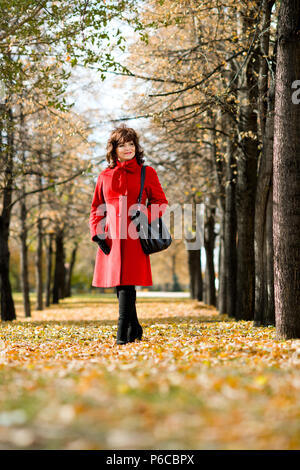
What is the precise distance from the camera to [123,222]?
6047mm

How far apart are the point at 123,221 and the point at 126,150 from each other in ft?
3.02

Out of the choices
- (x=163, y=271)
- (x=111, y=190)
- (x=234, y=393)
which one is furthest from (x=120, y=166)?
(x=163, y=271)

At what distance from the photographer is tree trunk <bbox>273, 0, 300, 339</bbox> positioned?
19.3ft

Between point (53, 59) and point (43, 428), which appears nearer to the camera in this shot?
point (43, 428)

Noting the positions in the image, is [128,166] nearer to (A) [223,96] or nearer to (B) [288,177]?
(B) [288,177]

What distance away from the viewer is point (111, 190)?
20.1 ft

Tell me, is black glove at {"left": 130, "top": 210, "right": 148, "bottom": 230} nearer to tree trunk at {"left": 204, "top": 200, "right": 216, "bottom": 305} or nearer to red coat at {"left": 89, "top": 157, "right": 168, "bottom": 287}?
red coat at {"left": 89, "top": 157, "right": 168, "bottom": 287}

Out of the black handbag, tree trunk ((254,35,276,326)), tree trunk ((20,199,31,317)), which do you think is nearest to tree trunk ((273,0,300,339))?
the black handbag

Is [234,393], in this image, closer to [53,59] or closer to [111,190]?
[111,190]

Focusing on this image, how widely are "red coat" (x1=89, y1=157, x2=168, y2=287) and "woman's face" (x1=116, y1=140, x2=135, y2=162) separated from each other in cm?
7

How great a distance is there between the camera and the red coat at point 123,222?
5.98 metres

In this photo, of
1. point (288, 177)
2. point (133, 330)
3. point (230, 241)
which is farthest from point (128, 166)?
point (230, 241)
